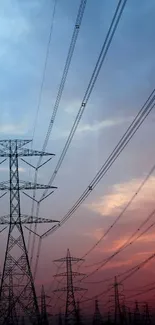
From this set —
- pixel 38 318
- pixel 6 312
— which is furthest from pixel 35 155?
pixel 6 312

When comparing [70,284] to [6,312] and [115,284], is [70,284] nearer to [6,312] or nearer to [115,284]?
[6,312]

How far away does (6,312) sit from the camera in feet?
160

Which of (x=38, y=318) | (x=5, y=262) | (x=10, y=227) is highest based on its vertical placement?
(x=10, y=227)

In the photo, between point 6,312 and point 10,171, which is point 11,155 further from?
point 6,312

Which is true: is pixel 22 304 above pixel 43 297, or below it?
below

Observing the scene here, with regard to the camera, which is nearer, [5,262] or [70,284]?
[5,262]

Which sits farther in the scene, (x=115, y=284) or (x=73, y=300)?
(x=115, y=284)

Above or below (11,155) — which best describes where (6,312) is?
below

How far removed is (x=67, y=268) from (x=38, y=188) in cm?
2505

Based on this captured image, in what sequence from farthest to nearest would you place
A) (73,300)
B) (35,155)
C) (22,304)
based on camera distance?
(73,300)
(22,304)
(35,155)

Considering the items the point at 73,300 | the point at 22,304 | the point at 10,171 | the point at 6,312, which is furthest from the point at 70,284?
the point at 10,171

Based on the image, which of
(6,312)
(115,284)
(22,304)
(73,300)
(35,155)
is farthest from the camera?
(115,284)

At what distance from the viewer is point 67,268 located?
60031mm

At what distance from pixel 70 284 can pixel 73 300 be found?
172 cm
